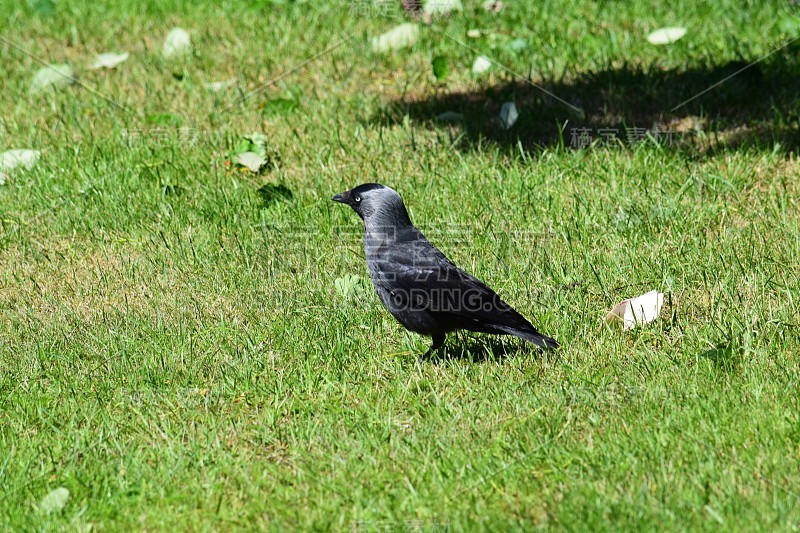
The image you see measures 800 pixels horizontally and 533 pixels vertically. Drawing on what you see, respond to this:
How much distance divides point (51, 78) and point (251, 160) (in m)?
2.30

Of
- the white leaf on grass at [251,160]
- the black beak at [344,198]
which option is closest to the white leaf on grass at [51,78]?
the white leaf on grass at [251,160]

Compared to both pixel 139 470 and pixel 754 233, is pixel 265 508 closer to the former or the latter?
pixel 139 470

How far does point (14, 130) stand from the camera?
23.5ft

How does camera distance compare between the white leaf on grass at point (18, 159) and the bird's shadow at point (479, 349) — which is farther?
the white leaf on grass at point (18, 159)

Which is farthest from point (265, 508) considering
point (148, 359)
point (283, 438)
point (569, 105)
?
point (569, 105)

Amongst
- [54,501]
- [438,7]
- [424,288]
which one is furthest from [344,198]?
[438,7]

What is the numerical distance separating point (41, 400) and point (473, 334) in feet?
7.10

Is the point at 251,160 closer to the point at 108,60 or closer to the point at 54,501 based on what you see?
the point at 108,60

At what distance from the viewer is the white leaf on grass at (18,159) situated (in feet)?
22.2

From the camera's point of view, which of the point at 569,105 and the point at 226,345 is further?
the point at 569,105

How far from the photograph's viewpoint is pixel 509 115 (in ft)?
22.9

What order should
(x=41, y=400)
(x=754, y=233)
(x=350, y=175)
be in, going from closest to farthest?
(x=41, y=400) < (x=754, y=233) < (x=350, y=175)

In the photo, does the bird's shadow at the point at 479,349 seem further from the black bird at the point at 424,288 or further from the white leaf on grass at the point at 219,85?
the white leaf on grass at the point at 219,85

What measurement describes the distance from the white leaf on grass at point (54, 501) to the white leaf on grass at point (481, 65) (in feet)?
16.3
